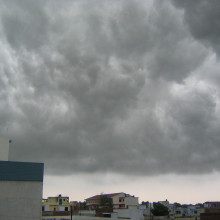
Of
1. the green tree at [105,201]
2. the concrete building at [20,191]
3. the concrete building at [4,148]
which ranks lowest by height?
the green tree at [105,201]

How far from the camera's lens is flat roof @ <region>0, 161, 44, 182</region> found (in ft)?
126

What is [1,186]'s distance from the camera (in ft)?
124

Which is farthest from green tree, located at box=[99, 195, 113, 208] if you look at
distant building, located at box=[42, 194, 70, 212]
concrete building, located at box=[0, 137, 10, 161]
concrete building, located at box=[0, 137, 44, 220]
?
concrete building, located at box=[0, 137, 44, 220]

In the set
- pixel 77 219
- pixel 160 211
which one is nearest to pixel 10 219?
pixel 77 219

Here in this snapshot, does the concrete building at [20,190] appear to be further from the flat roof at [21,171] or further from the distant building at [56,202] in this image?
the distant building at [56,202]

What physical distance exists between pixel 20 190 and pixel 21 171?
2.51m

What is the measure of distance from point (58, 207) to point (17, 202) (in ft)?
220

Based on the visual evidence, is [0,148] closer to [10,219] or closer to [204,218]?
[10,219]

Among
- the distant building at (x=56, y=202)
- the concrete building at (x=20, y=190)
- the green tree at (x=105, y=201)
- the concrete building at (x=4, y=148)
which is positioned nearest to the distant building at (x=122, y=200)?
the green tree at (x=105, y=201)

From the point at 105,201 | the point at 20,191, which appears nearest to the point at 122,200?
the point at 105,201

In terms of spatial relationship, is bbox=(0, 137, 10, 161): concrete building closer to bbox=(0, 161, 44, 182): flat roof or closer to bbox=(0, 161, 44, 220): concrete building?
bbox=(0, 161, 44, 182): flat roof

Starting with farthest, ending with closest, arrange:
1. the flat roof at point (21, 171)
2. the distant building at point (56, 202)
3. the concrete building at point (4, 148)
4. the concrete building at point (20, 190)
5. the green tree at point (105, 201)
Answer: the green tree at point (105, 201) → the distant building at point (56, 202) → the concrete building at point (4, 148) → the flat roof at point (21, 171) → the concrete building at point (20, 190)

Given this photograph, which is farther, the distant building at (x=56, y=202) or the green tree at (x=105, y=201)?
the green tree at (x=105, y=201)

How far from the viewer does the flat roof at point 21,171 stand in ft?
126
